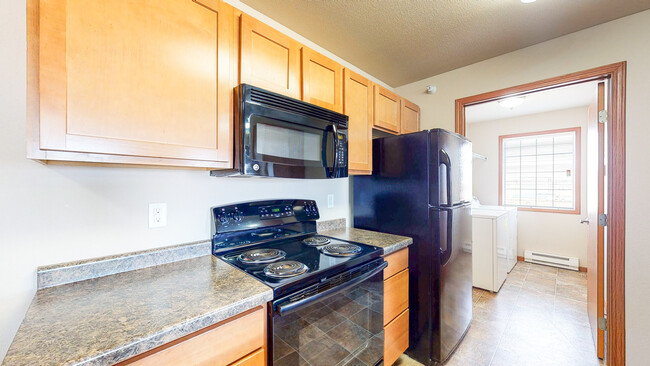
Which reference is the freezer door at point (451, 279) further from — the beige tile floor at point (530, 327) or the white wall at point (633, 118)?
the white wall at point (633, 118)

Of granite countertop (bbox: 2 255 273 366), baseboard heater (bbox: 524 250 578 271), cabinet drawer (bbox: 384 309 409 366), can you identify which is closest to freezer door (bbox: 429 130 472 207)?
cabinet drawer (bbox: 384 309 409 366)

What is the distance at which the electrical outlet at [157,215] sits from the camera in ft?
4.02

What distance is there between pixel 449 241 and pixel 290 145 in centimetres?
138

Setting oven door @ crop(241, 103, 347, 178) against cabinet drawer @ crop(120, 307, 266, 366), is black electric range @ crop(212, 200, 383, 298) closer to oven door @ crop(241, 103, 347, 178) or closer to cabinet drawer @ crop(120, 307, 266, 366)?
cabinet drawer @ crop(120, 307, 266, 366)

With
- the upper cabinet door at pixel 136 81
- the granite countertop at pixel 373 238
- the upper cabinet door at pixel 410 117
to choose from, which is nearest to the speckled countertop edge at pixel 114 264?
the upper cabinet door at pixel 136 81

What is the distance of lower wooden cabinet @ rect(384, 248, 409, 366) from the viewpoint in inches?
62.9

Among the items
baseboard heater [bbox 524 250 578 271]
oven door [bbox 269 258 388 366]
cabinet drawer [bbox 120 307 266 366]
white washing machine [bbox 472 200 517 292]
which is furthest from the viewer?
baseboard heater [bbox 524 250 578 271]

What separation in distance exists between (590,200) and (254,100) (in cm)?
286

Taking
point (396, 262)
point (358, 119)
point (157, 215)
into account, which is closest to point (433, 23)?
point (358, 119)

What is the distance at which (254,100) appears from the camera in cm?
119

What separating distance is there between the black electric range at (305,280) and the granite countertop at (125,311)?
137 mm

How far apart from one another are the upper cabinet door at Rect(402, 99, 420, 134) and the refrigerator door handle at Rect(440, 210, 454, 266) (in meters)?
0.98

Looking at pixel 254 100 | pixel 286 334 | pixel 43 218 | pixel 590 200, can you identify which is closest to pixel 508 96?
pixel 590 200

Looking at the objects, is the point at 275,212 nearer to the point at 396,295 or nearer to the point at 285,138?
the point at 285,138
